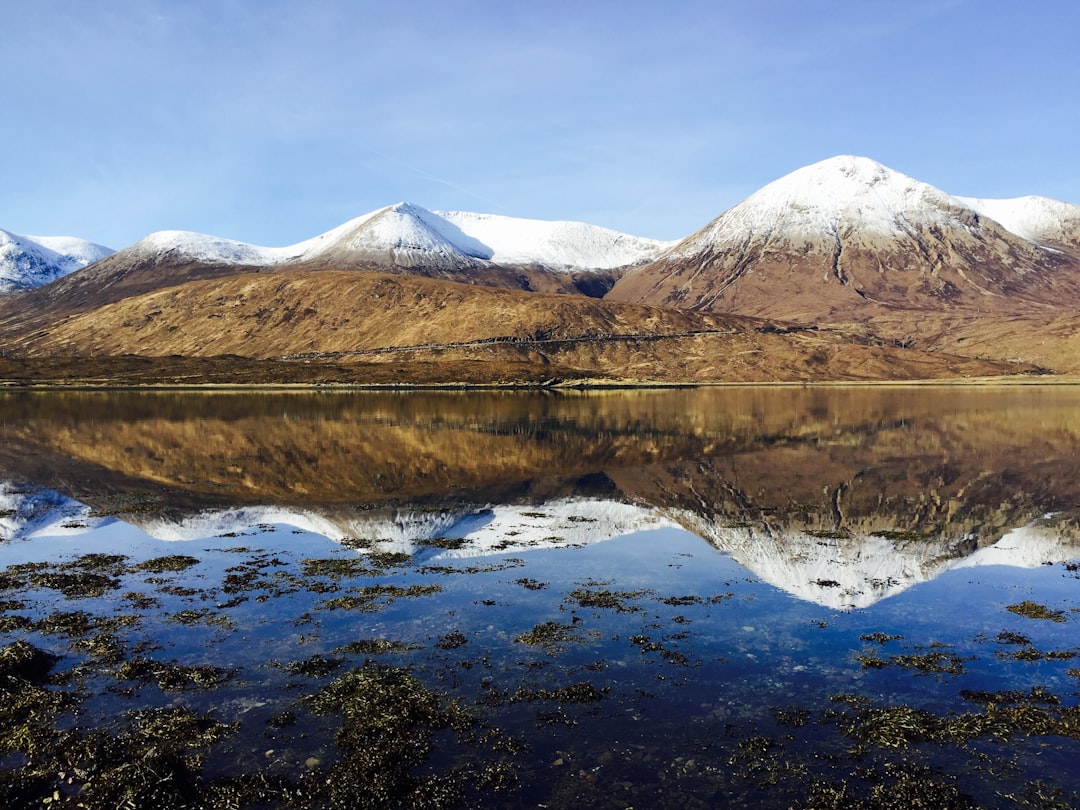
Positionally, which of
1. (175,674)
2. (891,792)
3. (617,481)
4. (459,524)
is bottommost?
(891,792)

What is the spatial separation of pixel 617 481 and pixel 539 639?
27.5 meters

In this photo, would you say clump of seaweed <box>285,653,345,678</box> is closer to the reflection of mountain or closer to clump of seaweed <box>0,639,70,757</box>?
clump of seaweed <box>0,639,70,757</box>

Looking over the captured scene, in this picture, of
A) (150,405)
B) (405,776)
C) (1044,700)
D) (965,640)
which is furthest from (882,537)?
(150,405)

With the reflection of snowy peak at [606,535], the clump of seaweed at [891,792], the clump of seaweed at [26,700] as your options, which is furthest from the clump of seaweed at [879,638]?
the clump of seaweed at [26,700]

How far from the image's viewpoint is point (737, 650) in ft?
64.3

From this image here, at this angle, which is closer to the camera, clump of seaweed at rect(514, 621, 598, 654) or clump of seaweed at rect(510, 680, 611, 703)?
clump of seaweed at rect(510, 680, 611, 703)

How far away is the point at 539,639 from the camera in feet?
67.1

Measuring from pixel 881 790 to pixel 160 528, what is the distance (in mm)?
32274

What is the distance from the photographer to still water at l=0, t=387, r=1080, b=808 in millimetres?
13727

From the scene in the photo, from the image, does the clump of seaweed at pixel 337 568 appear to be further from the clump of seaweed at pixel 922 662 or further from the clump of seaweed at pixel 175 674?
the clump of seaweed at pixel 922 662

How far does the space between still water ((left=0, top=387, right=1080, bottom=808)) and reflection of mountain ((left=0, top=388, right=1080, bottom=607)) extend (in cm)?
36

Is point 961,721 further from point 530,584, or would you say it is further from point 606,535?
point 606,535

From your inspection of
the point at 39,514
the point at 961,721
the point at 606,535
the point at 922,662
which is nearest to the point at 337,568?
the point at 606,535

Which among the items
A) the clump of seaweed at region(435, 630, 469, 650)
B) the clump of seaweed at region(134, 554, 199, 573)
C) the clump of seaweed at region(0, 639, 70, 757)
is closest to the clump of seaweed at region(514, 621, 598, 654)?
the clump of seaweed at region(435, 630, 469, 650)
